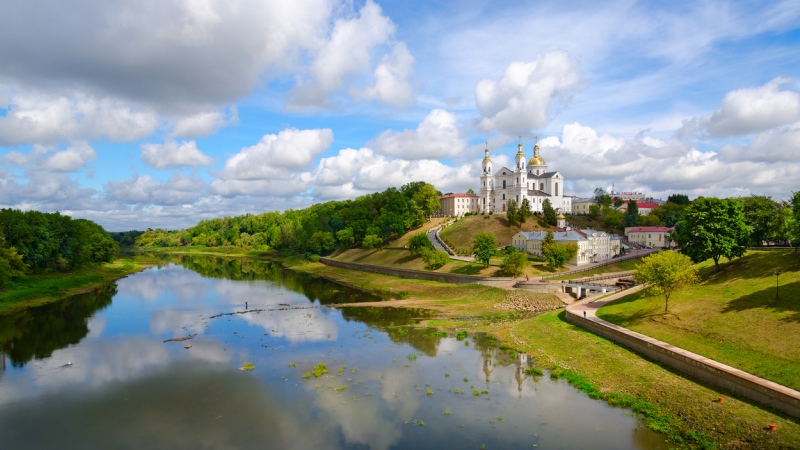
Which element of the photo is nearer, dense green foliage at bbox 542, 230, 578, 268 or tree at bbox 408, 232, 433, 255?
dense green foliage at bbox 542, 230, 578, 268

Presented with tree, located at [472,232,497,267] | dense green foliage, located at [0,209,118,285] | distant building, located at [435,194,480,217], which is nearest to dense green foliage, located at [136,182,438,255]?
distant building, located at [435,194,480,217]

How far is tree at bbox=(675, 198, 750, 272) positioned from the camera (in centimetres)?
4034

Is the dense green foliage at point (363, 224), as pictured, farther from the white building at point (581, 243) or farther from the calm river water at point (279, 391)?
the calm river water at point (279, 391)

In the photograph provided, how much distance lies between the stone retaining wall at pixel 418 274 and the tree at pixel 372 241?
5647 millimetres

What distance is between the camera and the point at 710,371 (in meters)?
25.2

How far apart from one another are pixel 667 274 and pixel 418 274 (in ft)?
140

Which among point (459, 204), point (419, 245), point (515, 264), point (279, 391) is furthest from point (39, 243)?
point (459, 204)

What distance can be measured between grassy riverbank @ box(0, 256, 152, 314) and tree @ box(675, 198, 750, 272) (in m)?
68.8

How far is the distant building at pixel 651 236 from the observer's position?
90.0 metres

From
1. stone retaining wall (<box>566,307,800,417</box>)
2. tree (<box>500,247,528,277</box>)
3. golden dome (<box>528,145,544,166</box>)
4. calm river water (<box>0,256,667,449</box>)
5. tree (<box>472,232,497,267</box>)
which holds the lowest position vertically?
calm river water (<box>0,256,667,449</box>)

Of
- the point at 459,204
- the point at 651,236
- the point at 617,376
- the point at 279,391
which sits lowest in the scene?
the point at 279,391

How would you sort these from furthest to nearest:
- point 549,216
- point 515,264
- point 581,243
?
point 549,216 < point 581,243 < point 515,264

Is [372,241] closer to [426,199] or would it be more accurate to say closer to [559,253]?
[426,199]

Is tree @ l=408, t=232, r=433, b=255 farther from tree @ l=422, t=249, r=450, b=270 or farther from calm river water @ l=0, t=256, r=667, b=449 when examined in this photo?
calm river water @ l=0, t=256, r=667, b=449
